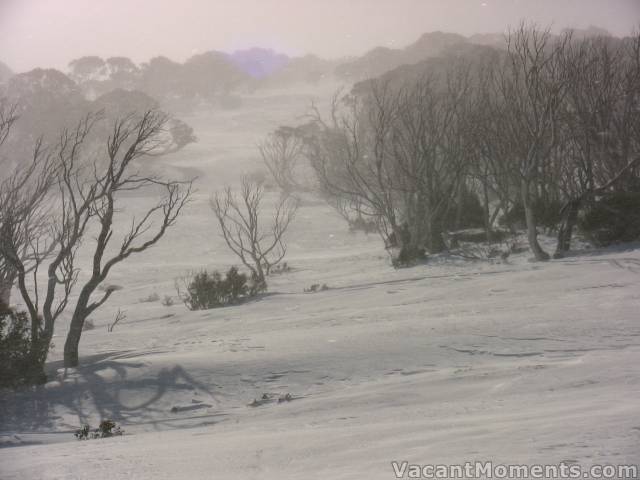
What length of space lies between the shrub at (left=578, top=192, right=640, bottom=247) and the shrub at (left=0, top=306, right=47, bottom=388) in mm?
10457

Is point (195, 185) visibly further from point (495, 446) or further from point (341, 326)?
point (495, 446)

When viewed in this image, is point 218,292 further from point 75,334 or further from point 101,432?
point 101,432

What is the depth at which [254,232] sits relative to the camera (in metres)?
21.8

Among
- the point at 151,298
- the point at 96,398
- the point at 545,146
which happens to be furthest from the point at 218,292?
the point at 545,146

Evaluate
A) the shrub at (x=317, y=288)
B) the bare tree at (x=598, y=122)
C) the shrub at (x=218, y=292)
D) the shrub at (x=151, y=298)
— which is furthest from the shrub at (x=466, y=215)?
the shrub at (x=151, y=298)

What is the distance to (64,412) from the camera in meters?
5.77

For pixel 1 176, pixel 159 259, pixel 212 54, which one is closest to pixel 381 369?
pixel 159 259

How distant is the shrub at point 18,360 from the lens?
6359 millimetres

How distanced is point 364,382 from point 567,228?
27.2 ft

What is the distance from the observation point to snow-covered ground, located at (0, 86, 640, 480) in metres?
2.98

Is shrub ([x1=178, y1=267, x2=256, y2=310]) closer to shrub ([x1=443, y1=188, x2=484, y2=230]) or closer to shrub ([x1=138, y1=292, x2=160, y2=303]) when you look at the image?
shrub ([x1=138, y1=292, x2=160, y2=303])

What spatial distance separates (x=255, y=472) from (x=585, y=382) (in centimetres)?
255

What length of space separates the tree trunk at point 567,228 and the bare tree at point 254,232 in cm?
637

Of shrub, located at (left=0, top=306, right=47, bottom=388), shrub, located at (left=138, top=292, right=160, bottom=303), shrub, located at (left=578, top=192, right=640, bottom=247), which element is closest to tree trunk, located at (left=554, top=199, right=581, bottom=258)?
shrub, located at (left=578, top=192, right=640, bottom=247)
